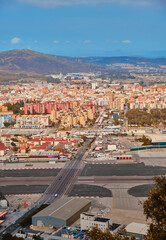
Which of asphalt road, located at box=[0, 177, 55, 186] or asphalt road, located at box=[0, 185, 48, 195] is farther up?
asphalt road, located at box=[0, 177, 55, 186]

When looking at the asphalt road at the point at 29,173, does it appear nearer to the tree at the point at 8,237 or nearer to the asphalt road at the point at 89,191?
the asphalt road at the point at 89,191

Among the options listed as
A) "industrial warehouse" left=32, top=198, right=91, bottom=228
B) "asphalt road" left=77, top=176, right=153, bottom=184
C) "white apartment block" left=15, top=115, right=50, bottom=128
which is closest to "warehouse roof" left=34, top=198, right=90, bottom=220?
"industrial warehouse" left=32, top=198, right=91, bottom=228

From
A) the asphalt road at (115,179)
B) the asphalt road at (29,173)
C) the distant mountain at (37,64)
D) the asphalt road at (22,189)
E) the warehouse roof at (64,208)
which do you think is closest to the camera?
the warehouse roof at (64,208)

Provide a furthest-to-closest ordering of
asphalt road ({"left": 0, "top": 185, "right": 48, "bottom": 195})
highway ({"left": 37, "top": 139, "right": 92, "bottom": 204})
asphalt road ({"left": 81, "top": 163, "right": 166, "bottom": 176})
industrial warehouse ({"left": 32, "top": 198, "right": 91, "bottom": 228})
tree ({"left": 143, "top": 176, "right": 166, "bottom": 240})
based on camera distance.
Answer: asphalt road ({"left": 81, "top": 163, "right": 166, "bottom": 176}) → asphalt road ({"left": 0, "top": 185, "right": 48, "bottom": 195}) → highway ({"left": 37, "top": 139, "right": 92, "bottom": 204}) → industrial warehouse ({"left": 32, "top": 198, "right": 91, "bottom": 228}) → tree ({"left": 143, "top": 176, "right": 166, "bottom": 240})

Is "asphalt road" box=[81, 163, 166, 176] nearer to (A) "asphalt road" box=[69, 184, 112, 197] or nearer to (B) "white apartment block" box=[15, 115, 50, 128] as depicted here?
(A) "asphalt road" box=[69, 184, 112, 197]

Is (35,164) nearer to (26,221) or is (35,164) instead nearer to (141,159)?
(141,159)

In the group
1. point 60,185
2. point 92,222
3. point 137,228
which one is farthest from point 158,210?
point 60,185

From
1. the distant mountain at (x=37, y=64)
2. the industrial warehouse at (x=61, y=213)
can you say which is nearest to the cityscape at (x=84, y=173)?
the industrial warehouse at (x=61, y=213)
